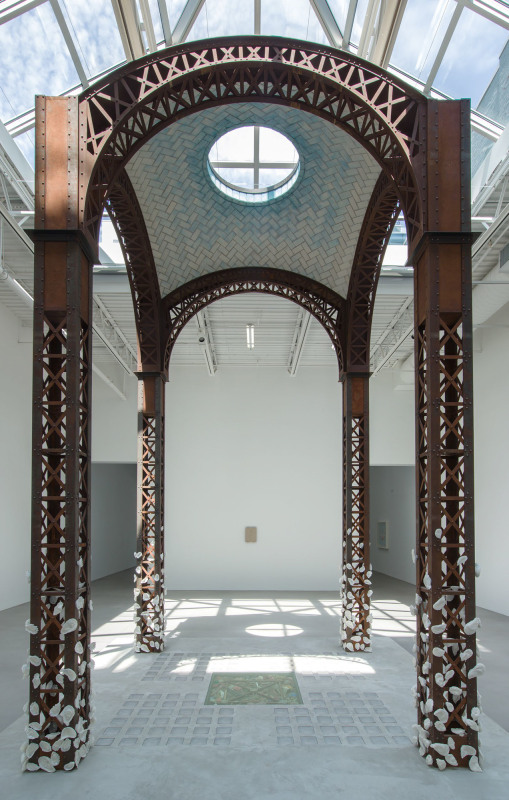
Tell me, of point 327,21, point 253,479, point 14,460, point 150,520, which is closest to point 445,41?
point 327,21

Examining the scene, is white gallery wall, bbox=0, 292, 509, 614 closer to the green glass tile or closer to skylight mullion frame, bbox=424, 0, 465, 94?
the green glass tile

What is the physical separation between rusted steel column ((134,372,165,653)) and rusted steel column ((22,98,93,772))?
4.42 meters

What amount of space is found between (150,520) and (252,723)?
4.59 meters

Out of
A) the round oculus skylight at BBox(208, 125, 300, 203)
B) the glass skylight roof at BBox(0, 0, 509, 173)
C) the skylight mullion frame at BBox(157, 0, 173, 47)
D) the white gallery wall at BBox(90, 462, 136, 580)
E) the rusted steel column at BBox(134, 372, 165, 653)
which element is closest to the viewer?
the glass skylight roof at BBox(0, 0, 509, 173)

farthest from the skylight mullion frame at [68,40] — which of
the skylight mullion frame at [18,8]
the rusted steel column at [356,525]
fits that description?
the rusted steel column at [356,525]

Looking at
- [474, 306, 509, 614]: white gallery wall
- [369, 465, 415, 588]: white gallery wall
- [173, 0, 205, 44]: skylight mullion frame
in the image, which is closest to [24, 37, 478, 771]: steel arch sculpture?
[173, 0, 205, 44]: skylight mullion frame

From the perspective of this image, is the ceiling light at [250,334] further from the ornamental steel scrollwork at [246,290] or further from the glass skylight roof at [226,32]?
the glass skylight roof at [226,32]

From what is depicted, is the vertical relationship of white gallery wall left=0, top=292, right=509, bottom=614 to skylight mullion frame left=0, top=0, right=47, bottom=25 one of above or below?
below

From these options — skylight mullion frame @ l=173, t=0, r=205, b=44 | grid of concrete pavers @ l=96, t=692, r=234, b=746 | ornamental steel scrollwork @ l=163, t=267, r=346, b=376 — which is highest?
skylight mullion frame @ l=173, t=0, r=205, b=44

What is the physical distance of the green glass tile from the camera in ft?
28.4

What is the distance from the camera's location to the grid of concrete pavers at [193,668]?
9797 mm

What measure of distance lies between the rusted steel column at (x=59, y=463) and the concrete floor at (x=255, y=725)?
1.92ft

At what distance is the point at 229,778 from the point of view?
6.33 m

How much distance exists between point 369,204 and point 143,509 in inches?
260
